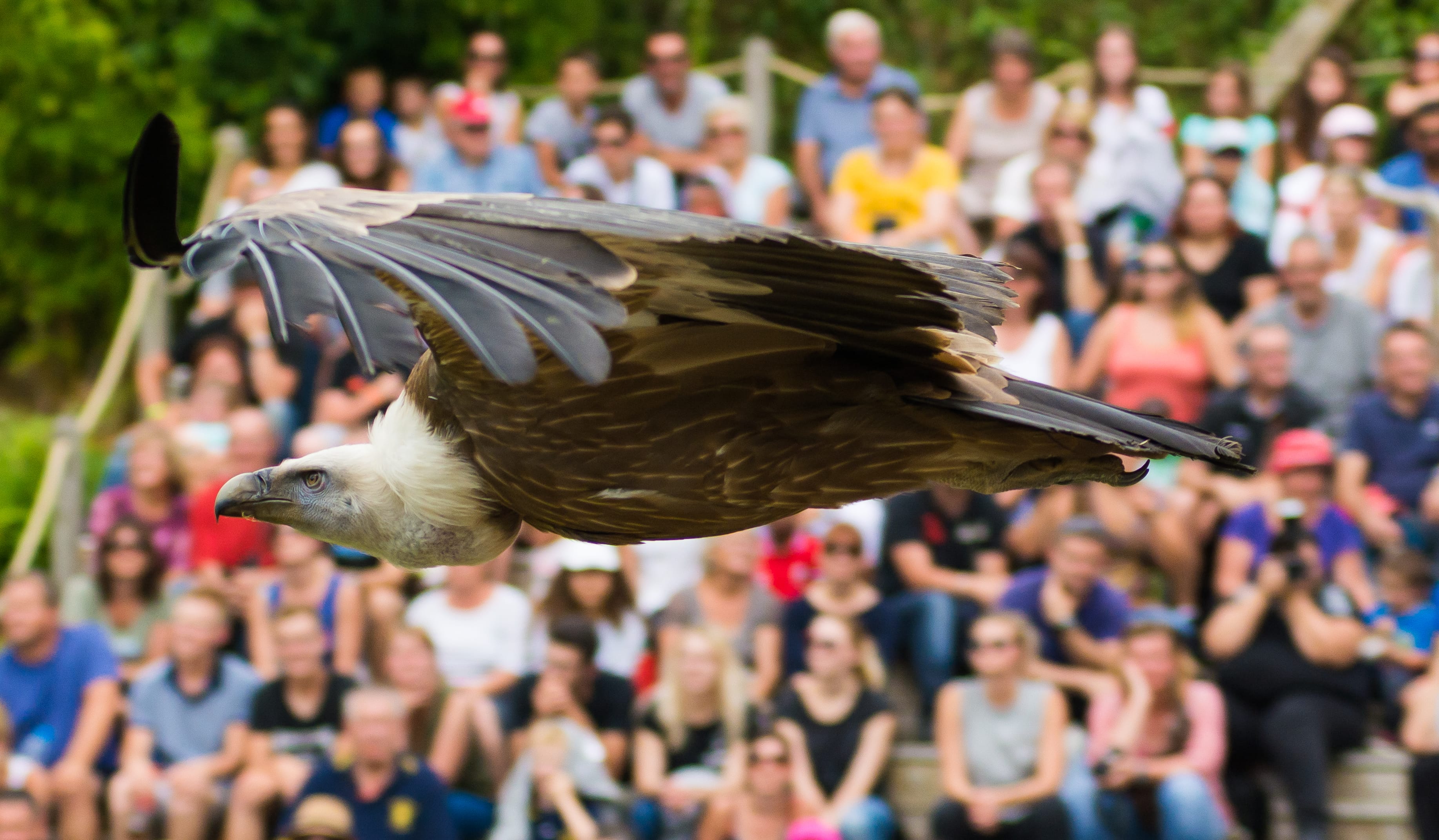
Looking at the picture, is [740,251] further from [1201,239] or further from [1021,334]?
[1201,239]

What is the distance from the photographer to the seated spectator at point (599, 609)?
23.3 feet

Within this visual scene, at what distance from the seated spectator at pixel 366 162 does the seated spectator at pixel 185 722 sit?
2.46 metres

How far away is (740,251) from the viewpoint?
3.40 meters

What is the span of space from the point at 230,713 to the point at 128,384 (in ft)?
17.9

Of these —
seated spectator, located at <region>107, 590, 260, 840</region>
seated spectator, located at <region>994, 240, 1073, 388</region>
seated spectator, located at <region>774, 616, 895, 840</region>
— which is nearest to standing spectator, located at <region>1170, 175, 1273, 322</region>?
seated spectator, located at <region>994, 240, 1073, 388</region>

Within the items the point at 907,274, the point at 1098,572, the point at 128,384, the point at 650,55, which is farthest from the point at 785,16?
the point at 907,274

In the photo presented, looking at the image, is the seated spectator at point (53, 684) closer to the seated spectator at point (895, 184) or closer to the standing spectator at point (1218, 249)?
the seated spectator at point (895, 184)

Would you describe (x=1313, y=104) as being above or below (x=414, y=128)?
above

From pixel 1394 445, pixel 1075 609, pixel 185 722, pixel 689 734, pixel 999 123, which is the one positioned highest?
pixel 999 123

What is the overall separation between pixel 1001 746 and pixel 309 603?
8.87 ft

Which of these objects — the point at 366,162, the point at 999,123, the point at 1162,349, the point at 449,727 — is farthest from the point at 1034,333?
the point at 366,162

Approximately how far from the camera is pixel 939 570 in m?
7.14

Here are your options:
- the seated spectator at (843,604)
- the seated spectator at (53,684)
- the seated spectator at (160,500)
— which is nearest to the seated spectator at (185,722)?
the seated spectator at (53,684)

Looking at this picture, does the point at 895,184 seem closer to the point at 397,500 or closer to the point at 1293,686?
the point at 1293,686
